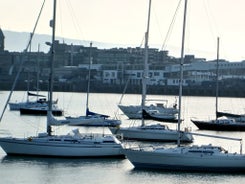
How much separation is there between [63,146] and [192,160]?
590cm

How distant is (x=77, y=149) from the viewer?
1351 inches

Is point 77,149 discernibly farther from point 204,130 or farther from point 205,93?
point 205,93

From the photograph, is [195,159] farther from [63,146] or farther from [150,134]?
[150,134]

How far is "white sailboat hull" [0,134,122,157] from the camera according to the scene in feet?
112

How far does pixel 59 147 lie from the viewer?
3406 centimetres

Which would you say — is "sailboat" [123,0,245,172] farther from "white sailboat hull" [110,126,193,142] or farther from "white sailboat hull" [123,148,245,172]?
"white sailboat hull" [110,126,193,142]

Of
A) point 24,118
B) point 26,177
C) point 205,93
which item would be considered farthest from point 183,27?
point 205,93

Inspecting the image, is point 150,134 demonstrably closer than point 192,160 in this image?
No

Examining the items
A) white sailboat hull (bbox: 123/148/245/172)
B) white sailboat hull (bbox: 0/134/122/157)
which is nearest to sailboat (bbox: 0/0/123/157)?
white sailboat hull (bbox: 0/134/122/157)

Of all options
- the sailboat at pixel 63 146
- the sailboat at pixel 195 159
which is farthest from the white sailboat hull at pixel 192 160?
the sailboat at pixel 63 146

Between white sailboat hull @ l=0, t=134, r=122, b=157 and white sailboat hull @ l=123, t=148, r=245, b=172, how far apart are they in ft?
9.08

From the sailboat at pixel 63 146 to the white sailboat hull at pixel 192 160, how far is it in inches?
109

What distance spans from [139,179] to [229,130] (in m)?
23.4

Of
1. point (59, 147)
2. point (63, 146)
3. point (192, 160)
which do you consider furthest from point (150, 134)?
point (192, 160)
